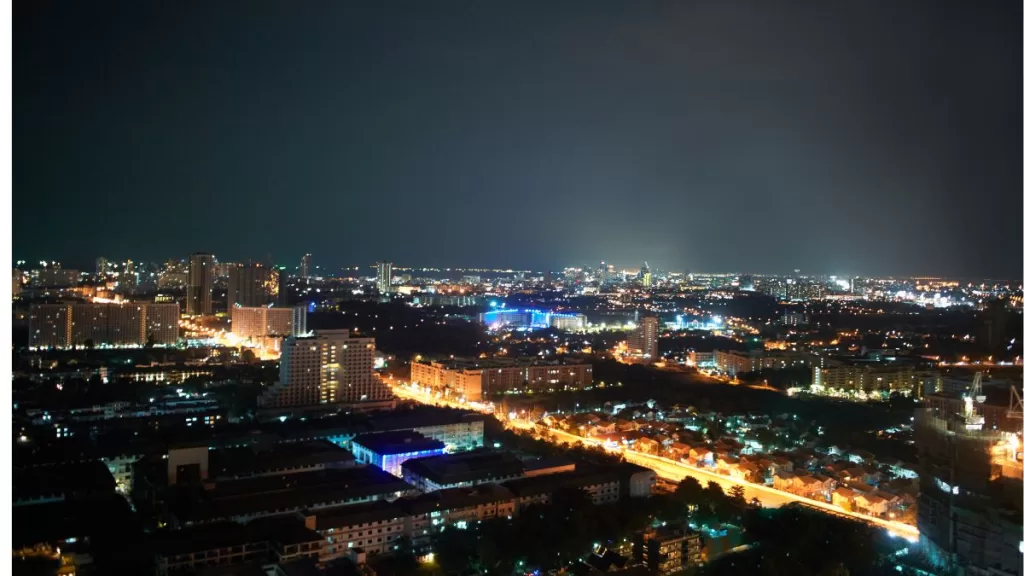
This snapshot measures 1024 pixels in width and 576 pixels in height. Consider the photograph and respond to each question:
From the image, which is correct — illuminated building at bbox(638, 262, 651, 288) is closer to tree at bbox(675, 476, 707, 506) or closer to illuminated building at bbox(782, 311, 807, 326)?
illuminated building at bbox(782, 311, 807, 326)

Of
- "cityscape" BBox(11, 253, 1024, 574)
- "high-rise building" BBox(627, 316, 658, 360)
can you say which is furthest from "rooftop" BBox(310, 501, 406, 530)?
"high-rise building" BBox(627, 316, 658, 360)

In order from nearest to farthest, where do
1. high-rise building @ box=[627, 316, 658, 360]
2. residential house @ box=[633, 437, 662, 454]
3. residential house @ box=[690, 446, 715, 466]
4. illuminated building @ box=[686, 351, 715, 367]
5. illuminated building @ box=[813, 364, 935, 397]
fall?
residential house @ box=[690, 446, 715, 466] → residential house @ box=[633, 437, 662, 454] → illuminated building @ box=[813, 364, 935, 397] → illuminated building @ box=[686, 351, 715, 367] → high-rise building @ box=[627, 316, 658, 360]

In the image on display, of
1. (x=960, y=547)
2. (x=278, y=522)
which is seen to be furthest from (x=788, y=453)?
(x=278, y=522)

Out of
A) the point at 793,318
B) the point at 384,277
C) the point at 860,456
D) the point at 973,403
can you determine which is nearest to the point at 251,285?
the point at 384,277

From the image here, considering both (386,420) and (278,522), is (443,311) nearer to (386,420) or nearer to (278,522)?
(386,420)

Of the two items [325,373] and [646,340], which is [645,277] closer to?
[646,340]

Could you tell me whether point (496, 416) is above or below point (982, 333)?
below

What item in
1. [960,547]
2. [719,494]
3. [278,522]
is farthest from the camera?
[719,494]
